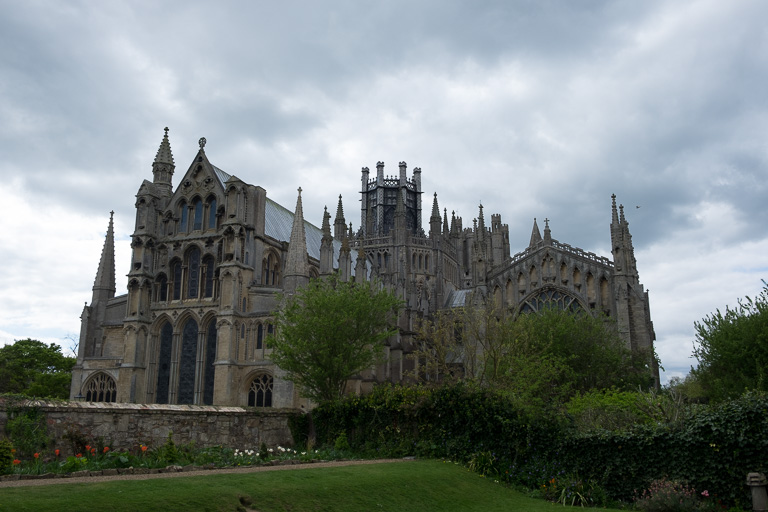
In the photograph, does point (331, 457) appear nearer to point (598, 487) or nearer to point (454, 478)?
point (454, 478)

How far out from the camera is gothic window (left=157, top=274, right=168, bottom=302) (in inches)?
1827

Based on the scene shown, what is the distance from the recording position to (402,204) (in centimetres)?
8469

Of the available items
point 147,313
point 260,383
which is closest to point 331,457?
point 260,383

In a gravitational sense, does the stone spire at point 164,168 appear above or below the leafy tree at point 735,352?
above

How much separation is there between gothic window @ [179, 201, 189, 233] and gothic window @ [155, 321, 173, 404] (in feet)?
22.6

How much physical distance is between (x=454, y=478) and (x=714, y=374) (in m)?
19.2

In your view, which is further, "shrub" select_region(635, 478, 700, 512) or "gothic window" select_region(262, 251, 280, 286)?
"gothic window" select_region(262, 251, 280, 286)

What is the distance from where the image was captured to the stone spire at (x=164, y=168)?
48622 millimetres

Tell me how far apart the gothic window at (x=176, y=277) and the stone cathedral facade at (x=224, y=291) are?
7 centimetres

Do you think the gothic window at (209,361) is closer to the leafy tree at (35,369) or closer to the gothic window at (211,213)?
the gothic window at (211,213)

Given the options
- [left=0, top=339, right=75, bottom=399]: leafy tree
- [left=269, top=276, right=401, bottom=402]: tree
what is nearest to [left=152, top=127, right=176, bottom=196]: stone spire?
[left=0, top=339, right=75, bottom=399]: leafy tree

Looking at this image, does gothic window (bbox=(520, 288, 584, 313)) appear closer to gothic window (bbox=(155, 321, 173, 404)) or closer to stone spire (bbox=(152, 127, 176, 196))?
gothic window (bbox=(155, 321, 173, 404))

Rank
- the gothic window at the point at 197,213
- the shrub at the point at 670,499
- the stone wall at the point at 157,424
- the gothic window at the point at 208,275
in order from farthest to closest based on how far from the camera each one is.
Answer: the gothic window at the point at 197,213, the gothic window at the point at 208,275, the stone wall at the point at 157,424, the shrub at the point at 670,499

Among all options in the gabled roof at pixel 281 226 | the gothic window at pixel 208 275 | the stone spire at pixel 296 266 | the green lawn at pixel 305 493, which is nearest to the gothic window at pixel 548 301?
the gabled roof at pixel 281 226
